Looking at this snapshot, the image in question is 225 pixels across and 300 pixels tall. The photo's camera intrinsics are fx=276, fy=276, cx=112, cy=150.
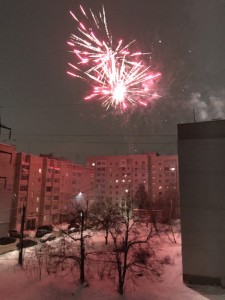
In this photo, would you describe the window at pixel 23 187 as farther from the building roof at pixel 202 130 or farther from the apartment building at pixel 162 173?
the building roof at pixel 202 130

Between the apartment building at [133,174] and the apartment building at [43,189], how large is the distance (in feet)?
53.8

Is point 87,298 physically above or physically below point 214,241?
below

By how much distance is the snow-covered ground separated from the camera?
66.9 feet

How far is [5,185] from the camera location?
144 ft

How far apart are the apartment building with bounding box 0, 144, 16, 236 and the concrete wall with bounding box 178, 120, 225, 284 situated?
29.2 meters

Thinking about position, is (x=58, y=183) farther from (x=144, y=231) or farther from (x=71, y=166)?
(x=144, y=231)

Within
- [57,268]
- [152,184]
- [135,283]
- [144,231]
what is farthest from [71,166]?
[135,283]

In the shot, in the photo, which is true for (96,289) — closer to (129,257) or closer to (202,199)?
(129,257)

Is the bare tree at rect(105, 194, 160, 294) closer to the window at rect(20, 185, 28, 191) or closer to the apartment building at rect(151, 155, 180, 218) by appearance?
the window at rect(20, 185, 28, 191)

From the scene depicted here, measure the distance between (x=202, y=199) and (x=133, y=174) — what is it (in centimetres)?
6743

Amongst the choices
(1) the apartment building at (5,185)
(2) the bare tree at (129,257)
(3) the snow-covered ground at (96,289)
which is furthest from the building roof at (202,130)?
(1) the apartment building at (5,185)

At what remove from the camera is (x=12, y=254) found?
3372 centimetres

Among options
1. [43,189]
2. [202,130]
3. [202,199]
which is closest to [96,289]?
[202,199]

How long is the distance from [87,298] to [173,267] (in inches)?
367
